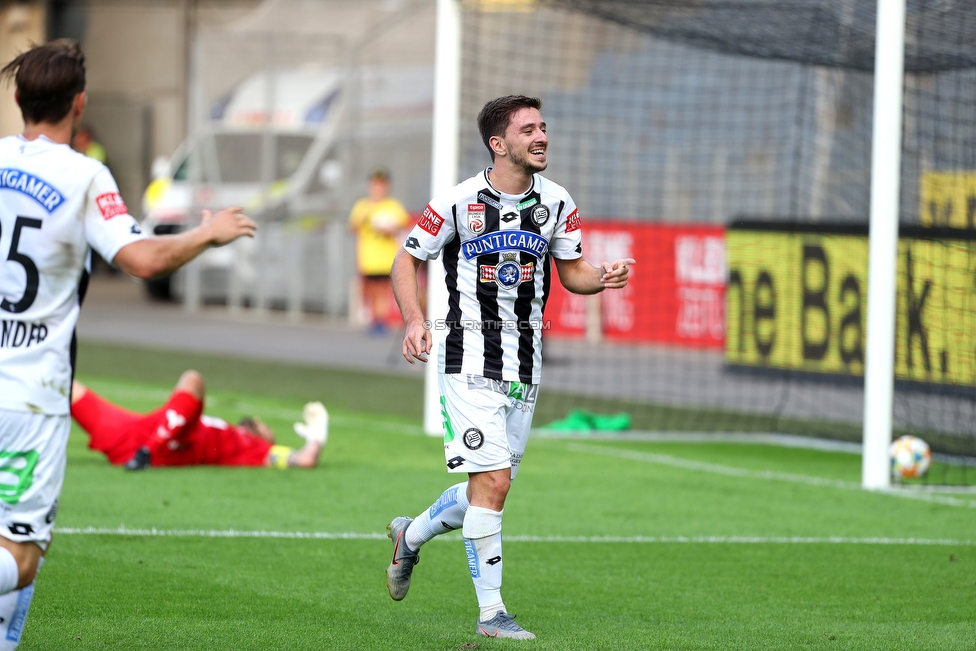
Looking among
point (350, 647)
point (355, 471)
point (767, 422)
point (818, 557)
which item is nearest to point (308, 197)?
point (767, 422)

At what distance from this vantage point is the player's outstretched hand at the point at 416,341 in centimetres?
486

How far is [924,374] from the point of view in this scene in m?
9.92

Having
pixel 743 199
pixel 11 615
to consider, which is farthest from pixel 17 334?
pixel 743 199

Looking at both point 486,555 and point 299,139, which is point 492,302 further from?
point 299,139

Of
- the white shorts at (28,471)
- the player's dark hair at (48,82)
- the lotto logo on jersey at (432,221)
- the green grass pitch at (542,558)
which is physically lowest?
the green grass pitch at (542,558)

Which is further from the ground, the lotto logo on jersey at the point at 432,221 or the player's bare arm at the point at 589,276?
the lotto logo on jersey at the point at 432,221

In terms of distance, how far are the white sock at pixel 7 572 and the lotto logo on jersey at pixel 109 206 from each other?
0.94 metres

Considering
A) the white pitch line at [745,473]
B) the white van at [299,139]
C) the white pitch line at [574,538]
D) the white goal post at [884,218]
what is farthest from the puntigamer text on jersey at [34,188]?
the white van at [299,139]

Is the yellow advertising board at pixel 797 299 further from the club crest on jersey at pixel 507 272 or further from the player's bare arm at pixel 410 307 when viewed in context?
the player's bare arm at pixel 410 307

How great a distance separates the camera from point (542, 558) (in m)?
6.51

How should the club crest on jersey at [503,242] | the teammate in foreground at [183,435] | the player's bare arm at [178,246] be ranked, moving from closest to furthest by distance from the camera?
the player's bare arm at [178,246] < the club crest on jersey at [503,242] < the teammate in foreground at [183,435]

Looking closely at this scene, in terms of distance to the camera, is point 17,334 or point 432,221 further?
point 432,221

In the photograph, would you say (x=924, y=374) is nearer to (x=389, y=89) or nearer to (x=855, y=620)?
(x=855, y=620)

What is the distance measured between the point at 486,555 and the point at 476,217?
123 cm
